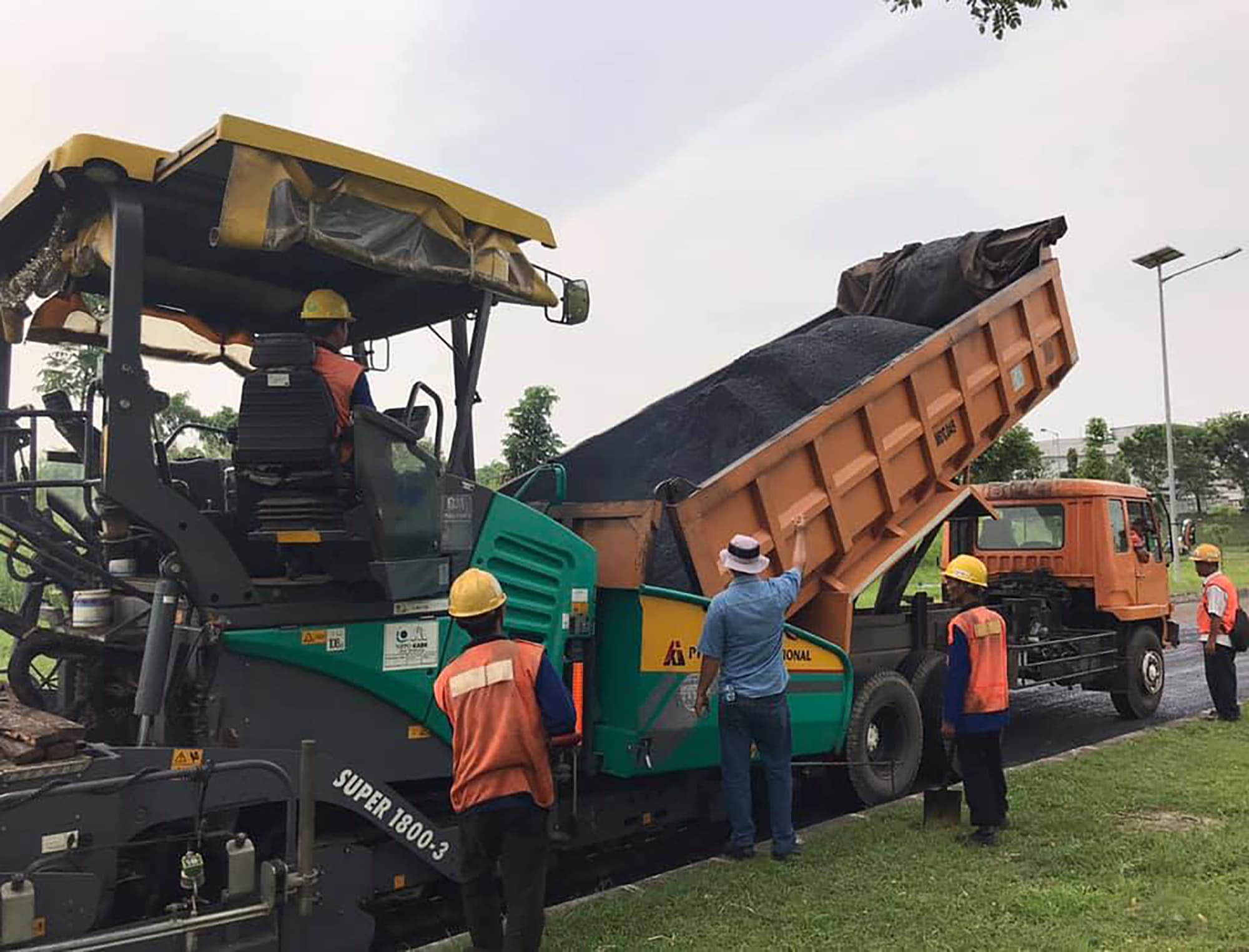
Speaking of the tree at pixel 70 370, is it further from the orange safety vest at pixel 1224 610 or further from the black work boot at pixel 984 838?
the orange safety vest at pixel 1224 610

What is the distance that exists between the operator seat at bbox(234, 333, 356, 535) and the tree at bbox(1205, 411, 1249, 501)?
56.0 metres

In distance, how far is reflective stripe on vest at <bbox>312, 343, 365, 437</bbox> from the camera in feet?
Result: 12.7

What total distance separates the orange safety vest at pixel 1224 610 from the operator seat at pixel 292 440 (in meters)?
7.64

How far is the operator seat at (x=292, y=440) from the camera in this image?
382cm

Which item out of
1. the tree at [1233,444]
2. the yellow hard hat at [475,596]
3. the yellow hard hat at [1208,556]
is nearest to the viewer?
the yellow hard hat at [475,596]

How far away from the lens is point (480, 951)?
3646 millimetres

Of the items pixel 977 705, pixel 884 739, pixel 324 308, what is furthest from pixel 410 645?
pixel 884 739

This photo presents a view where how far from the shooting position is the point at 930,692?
271 inches

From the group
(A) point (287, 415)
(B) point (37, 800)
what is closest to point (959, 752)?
(A) point (287, 415)

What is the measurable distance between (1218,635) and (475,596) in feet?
24.4

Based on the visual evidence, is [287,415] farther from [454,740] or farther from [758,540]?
[758,540]

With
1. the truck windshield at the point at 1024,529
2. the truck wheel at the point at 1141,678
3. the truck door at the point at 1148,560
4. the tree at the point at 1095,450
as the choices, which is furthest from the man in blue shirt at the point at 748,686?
the tree at the point at 1095,450

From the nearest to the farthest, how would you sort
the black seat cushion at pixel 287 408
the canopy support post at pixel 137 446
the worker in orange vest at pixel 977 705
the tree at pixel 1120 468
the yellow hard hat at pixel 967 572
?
1. the canopy support post at pixel 137 446
2. the black seat cushion at pixel 287 408
3. the worker in orange vest at pixel 977 705
4. the yellow hard hat at pixel 967 572
5. the tree at pixel 1120 468

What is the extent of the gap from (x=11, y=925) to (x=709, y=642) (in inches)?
118
